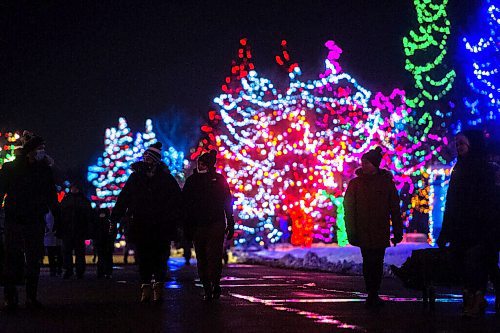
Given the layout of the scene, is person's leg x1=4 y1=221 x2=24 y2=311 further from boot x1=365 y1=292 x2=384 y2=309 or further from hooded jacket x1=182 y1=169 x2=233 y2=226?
boot x1=365 y1=292 x2=384 y2=309

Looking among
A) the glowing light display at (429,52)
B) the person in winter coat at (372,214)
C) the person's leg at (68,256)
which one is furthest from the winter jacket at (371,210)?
the glowing light display at (429,52)

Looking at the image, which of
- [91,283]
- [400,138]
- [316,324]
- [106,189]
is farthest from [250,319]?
[106,189]

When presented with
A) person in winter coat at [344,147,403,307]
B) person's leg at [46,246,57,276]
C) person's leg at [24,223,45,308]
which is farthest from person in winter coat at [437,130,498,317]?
person's leg at [46,246,57,276]

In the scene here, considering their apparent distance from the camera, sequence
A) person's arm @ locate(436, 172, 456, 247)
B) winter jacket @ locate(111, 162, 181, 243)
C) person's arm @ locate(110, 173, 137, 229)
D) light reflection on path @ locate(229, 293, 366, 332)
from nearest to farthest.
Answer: light reflection on path @ locate(229, 293, 366, 332)
person's arm @ locate(436, 172, 456, 247)
winter jacket @ locate(111, 162, 181, 243)
person's arm @ locate(110, 173, 137, 229)

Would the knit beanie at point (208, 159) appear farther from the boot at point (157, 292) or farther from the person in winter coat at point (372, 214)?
the person in winter coat at point (372, 214)

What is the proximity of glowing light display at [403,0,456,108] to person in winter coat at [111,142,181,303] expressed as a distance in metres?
38.7

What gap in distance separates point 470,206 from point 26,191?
5209 mm

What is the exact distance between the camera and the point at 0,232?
15.2 metres

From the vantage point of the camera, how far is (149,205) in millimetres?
13430

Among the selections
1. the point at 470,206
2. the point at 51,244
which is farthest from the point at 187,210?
the point at 51,244

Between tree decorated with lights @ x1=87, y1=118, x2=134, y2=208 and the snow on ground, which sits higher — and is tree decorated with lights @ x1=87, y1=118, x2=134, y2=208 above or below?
above

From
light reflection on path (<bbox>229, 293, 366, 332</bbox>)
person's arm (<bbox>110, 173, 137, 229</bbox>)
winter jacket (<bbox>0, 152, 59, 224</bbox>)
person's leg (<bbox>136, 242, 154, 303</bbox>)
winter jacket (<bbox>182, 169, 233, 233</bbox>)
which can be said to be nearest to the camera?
light reflection on path (<bbox>229, 293, 366, 332</bbox>)

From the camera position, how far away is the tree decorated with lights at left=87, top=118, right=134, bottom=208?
92.8m

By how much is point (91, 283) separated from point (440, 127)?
120ft
